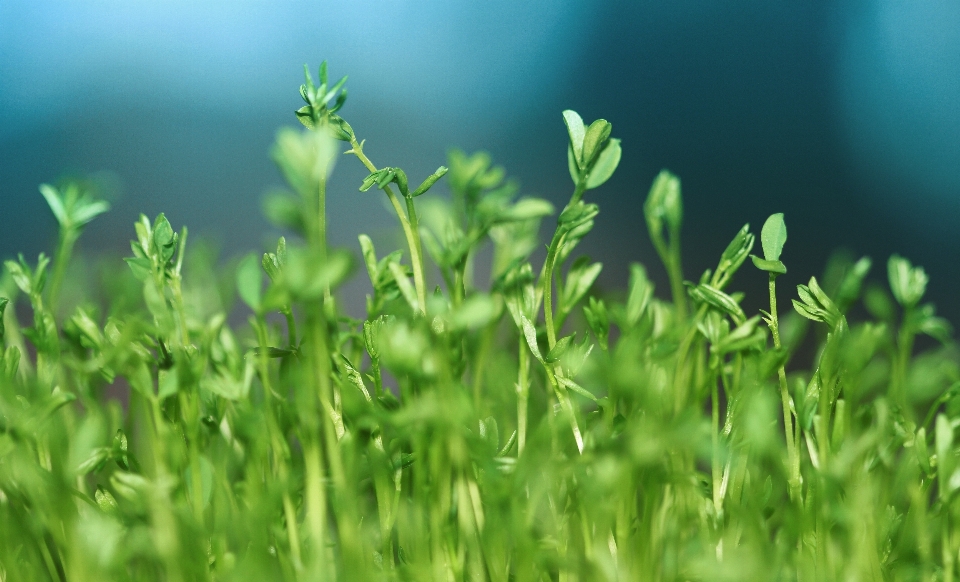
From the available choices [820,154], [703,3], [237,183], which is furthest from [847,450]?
[703,3]

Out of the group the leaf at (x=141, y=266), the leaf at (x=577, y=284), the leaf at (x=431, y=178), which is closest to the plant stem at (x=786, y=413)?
the leaf at (x=577, y=284)

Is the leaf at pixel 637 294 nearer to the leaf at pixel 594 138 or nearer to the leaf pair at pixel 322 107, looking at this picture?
the leaf at pixel 594 138

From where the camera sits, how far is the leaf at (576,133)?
1.38ft

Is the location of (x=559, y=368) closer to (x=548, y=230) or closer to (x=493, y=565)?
(x=493, y=565)

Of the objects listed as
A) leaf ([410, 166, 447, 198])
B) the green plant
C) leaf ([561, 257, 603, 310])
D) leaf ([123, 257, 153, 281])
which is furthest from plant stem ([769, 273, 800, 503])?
leaf ([123, 257, 153, 281])

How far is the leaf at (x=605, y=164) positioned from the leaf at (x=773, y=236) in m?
0.11

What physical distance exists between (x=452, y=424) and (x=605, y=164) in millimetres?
187

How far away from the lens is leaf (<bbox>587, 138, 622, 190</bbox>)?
1.39ft

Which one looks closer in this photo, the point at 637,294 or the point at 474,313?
the point at 474,313

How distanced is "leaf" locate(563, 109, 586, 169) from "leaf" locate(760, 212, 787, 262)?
130mm

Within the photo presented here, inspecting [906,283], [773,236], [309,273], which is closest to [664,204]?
[773,236]

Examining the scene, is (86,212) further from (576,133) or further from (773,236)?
(773,236)

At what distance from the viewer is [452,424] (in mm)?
335

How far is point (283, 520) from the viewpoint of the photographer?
433 mm
